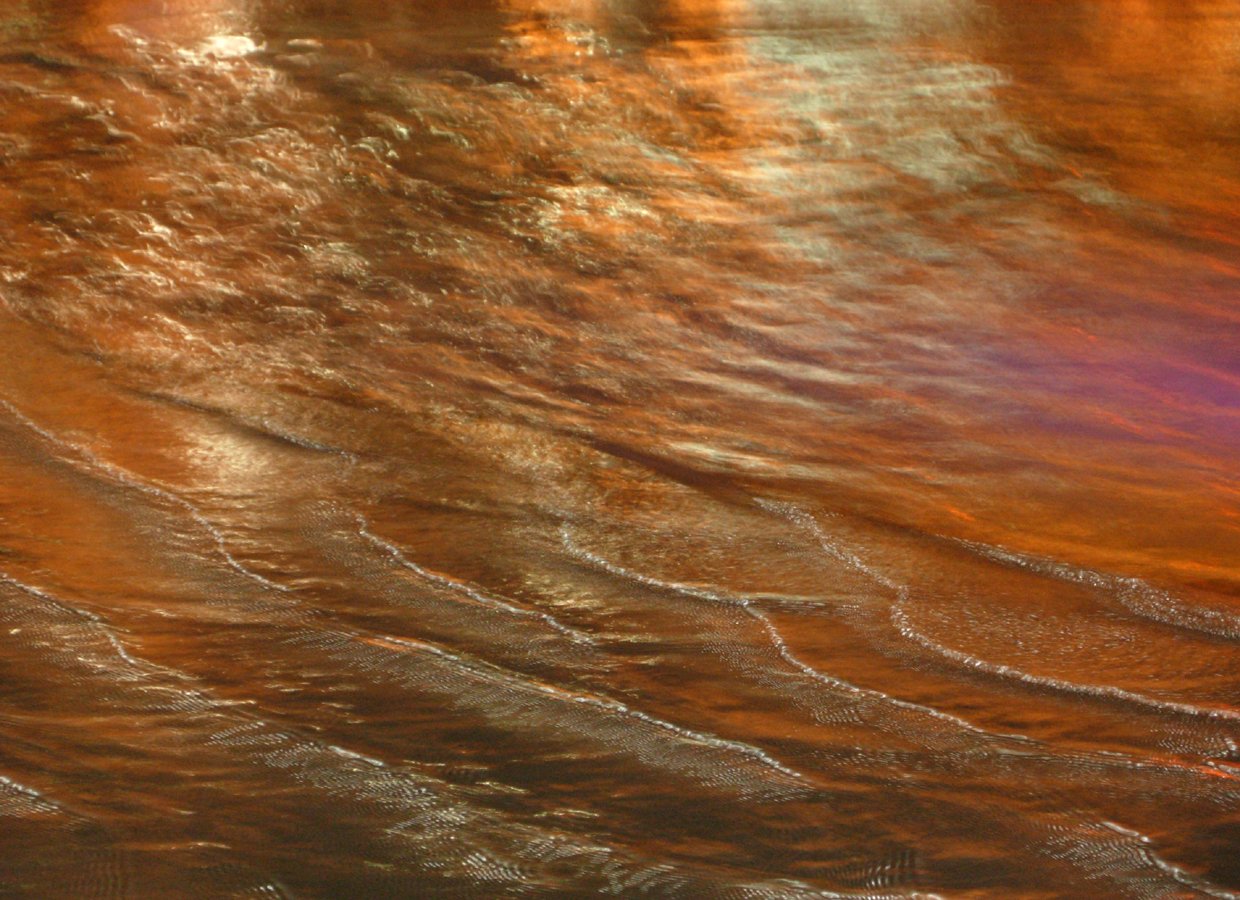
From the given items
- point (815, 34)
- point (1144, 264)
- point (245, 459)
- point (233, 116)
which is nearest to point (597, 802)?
point (245, 459)

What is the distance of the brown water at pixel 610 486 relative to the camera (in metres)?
1.04

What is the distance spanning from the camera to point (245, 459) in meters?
1.67

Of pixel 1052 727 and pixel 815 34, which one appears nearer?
pixel 1052 727

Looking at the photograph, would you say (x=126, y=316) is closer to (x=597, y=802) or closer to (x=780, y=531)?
(x=780, y=531)

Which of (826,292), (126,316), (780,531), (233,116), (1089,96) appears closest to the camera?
(780,531)

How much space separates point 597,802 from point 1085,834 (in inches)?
15.5

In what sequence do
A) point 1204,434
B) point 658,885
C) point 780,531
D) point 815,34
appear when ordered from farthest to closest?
1. point 815,34
2. point 1204,434
3. point 780,531
4. point 658,885

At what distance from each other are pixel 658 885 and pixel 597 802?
0.35ft

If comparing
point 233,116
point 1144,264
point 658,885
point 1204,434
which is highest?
point 233,116

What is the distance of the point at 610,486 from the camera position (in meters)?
1.65

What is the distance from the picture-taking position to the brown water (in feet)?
3.40

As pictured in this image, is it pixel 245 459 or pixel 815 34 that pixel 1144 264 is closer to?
pixel 245 459

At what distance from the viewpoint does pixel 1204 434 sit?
5.93 ft

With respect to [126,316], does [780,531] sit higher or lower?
lower
